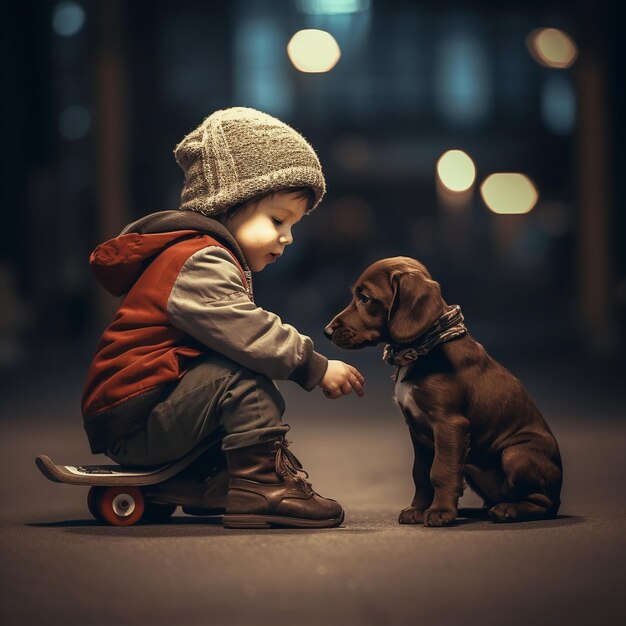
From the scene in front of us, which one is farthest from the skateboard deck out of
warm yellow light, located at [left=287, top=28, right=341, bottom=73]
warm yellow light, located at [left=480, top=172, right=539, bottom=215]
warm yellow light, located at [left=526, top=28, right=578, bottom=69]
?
warm yellow light, located at [left=480, top=172, right=539, bottom=215]

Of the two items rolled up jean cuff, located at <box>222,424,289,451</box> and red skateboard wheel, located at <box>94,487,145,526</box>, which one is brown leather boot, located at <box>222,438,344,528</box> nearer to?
rolled up jean cuff, located at <box>222,424,289,451</box>

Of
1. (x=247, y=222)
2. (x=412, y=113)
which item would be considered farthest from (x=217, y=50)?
(x=247, y=222)

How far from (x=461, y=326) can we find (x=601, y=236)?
12873 millimetres

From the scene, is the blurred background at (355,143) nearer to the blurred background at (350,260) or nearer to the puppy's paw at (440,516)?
the blurred background at (350,260)

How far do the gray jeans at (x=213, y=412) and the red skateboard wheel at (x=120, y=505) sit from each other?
151 millimetres

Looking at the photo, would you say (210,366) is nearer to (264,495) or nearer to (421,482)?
(264,495)

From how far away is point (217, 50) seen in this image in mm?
48938

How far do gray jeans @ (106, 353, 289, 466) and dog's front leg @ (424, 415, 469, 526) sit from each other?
0.51 m

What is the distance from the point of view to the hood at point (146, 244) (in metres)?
4.66

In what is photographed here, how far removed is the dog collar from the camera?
4461 mm

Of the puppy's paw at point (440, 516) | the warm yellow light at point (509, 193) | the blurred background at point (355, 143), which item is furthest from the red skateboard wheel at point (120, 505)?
the warm yellow light at point (509, 193)

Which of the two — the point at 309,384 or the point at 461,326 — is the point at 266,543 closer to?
the point at 309,384

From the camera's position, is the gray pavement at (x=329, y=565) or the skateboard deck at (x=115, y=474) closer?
the gray pavement at (x=329, y=565)

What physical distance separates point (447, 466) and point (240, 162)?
1249 millimetres
